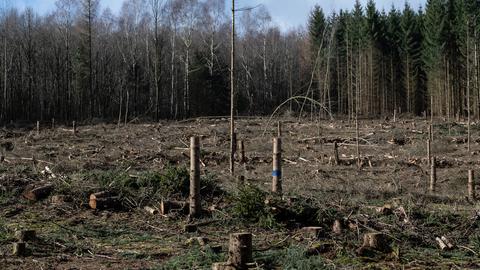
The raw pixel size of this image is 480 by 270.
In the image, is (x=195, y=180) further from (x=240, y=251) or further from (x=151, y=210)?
(x=240, y=251)

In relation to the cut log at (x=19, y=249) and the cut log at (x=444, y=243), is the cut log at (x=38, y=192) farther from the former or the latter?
the cut log at (x=444, y=243)

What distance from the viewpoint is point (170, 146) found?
21781 millimetres

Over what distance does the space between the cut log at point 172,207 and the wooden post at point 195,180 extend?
34 cm

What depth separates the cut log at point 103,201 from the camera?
335 inches

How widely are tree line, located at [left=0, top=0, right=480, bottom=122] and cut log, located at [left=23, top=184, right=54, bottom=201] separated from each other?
36.5 meters

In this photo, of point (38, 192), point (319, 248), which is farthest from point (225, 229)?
point (38, 192)

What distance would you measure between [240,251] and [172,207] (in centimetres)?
330

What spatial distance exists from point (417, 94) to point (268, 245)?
167 feet

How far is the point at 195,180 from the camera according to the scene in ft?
25.9

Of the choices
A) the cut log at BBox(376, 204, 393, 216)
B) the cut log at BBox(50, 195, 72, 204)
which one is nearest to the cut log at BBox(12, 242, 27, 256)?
the cut log at BBox(50, 195, 72, 204)

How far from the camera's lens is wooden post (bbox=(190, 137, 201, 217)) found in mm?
7827

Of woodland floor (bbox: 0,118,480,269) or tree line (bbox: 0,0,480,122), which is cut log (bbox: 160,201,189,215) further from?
tree line (bbox: 0,0,480,122)

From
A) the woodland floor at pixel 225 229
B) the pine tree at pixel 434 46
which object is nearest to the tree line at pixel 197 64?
the pine tree at pixel 434 46

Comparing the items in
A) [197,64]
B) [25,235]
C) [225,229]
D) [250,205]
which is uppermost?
[197,64]
